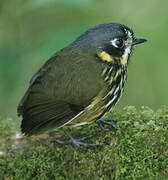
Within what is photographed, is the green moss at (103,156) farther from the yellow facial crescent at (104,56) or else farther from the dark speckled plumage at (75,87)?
the yellow facial crescent at (104,56)

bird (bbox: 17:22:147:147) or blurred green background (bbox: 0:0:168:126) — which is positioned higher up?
blurred green background (bbox: 0:0:168:126)

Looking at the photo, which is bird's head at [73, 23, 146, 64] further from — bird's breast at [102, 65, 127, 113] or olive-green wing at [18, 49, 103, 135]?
olive-green wing at [18, 49, 103, 135]

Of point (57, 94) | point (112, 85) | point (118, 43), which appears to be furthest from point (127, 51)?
point (57, 94)

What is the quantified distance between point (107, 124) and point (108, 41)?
0.72 meters

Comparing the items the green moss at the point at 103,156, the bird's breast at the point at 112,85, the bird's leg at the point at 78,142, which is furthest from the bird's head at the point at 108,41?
the bird's leg at the point at 78,142

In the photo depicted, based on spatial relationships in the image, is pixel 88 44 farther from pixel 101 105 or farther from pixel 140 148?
pixel 140 148

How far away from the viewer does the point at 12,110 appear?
25.1 ft

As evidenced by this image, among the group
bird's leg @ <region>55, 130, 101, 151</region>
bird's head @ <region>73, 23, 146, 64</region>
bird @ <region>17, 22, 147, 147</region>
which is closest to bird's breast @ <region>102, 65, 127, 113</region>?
bird @ <region>17, 22, 147, 147</region>

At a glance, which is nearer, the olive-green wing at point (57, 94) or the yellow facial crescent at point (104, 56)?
the olive-green wing at point (57, 94)

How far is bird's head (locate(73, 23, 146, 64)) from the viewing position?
211 inches

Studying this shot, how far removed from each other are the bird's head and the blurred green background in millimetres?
118

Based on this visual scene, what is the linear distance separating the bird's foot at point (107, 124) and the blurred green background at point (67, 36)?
2.23 ft

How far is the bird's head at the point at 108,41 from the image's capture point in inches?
211

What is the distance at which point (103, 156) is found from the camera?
4.77m
